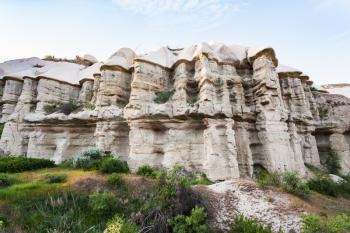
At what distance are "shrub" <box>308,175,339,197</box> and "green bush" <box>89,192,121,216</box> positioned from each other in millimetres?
15954

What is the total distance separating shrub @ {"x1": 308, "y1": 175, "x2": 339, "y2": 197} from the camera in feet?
58.7

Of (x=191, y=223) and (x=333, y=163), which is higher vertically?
(x=333, y=163)

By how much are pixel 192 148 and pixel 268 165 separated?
6584mm

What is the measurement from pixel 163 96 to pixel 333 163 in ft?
62.9

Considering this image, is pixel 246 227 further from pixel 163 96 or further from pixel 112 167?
pixel 163 96

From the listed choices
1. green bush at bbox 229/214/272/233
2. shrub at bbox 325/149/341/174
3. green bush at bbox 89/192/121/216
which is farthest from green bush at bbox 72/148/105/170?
shrub at bbox 325/149/341/174

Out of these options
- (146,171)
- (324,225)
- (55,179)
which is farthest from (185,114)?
(324,225)

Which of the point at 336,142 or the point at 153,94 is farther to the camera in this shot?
the point at 336,142

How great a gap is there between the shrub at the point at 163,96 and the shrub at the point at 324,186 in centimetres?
1397

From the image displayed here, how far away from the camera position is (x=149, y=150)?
1912 centimetres

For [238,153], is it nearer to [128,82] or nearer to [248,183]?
[248,183]

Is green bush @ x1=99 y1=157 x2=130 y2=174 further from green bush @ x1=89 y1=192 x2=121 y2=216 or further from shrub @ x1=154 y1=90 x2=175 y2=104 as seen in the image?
shrub @ x1=154 y1=90 x2=175 y2=104

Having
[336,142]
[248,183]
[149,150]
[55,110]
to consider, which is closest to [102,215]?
[248,183]

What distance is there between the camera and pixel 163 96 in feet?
69.0
